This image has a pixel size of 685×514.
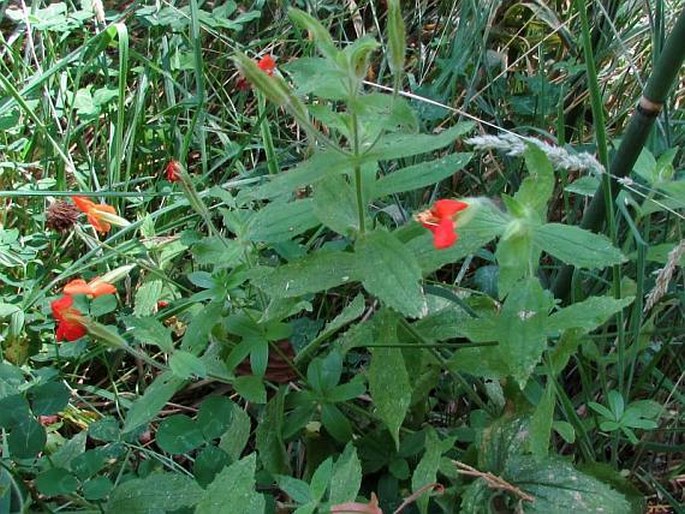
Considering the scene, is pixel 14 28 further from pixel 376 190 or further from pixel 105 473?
pixel 376 190

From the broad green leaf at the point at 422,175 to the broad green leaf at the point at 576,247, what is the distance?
12 centimetres

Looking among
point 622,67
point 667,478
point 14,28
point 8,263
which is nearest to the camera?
point 667,478

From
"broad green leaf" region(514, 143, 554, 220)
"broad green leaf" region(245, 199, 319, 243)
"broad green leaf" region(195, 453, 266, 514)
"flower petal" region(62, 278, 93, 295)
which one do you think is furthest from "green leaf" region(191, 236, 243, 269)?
"broad green leaf" region(514, 143, 554, 220)

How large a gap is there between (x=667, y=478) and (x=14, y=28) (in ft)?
6.15

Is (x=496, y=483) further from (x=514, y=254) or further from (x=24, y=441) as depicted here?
(x=24, y=441)

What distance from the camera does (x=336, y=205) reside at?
976mm

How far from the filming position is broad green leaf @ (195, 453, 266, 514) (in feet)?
2.98

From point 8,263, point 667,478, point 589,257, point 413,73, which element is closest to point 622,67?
point 413,73

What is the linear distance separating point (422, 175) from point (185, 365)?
345 millimetres

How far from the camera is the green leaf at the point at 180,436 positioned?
105 centimetres

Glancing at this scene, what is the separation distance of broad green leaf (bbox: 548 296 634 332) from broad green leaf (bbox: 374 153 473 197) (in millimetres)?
199

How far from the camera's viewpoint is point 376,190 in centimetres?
99

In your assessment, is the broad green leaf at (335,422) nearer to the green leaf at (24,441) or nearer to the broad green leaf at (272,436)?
the broad green leaf at (272,436)

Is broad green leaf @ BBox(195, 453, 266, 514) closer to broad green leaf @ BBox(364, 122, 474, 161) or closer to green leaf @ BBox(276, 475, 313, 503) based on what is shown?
green leaf @ BBox(276, 475, 313, 503)
